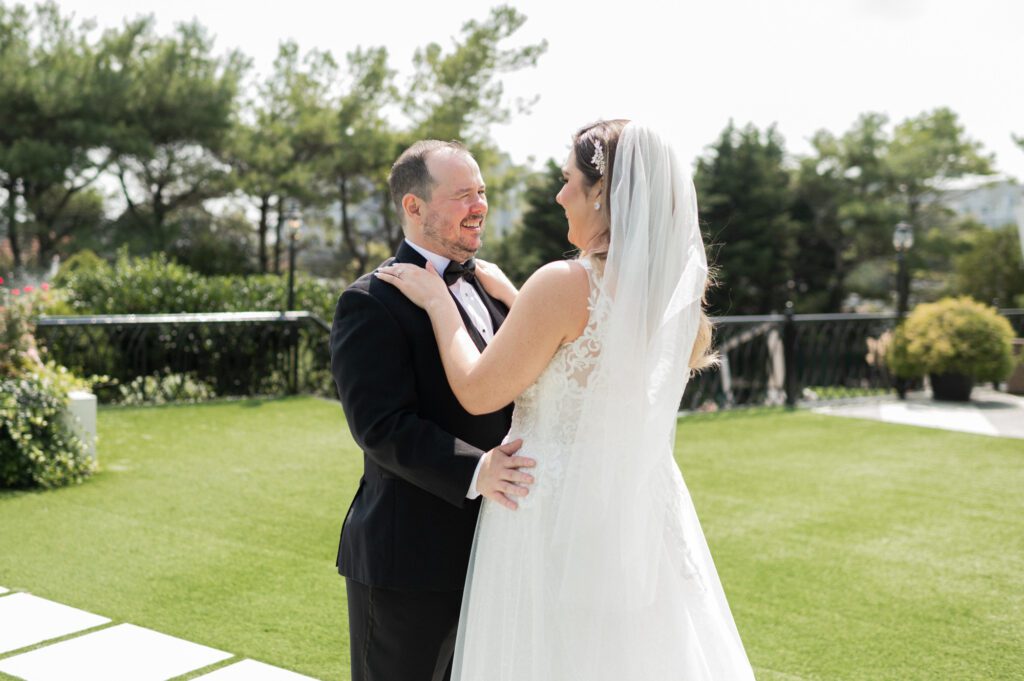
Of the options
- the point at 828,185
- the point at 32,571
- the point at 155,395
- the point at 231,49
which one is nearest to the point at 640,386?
the point at 32,571

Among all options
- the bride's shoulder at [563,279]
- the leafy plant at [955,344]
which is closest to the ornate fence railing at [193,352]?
the leafy plant at [955,344]

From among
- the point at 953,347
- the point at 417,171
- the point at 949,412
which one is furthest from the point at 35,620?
the point at 953,347

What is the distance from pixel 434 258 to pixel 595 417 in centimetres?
59

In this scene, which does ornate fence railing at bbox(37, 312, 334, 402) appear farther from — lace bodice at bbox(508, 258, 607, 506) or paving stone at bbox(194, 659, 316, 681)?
lace bodice at bbox(508, 258, 607, 506)

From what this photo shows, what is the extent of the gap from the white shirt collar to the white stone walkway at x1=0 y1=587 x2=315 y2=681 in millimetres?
1796

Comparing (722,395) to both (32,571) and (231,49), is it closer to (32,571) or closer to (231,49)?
(32,571)

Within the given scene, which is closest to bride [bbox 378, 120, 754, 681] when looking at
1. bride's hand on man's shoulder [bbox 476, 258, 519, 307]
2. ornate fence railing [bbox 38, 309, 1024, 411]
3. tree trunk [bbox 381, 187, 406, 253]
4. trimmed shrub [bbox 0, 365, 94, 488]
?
bride's hand on man's shoulder [bbox 476, 258, 519, 307]

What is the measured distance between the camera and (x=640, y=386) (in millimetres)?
1997

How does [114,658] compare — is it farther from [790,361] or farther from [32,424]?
[790,361]

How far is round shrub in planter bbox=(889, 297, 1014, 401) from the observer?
11.3 metres

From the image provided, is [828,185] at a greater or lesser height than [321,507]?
greater

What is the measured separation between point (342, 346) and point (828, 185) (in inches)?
1210

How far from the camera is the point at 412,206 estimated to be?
87.4 inches

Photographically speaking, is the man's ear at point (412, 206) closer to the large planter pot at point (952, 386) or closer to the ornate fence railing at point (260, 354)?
the ornate fence railing at point (260, 354)
